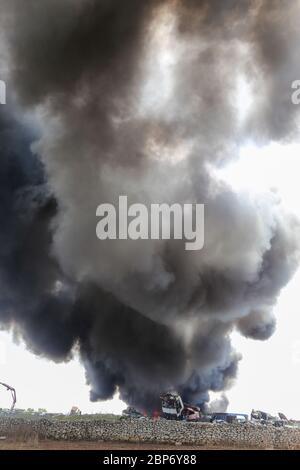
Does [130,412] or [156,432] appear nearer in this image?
[156,432]

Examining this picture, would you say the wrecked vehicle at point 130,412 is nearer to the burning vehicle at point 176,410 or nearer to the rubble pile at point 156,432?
the burning vehicle at point 176,410

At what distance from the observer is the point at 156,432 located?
1906 inches

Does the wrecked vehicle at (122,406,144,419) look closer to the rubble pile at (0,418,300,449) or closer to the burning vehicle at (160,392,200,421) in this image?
the burning vehicle at (160,392,200,421)

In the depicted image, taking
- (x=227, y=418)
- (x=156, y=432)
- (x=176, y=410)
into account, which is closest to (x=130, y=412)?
(x=176, y=410)

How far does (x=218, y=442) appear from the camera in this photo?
4847 centimetres

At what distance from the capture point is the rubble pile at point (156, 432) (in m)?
48.0

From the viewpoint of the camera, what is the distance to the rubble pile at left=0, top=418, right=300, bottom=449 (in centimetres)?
4797

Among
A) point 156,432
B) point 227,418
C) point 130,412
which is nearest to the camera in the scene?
point 156,432

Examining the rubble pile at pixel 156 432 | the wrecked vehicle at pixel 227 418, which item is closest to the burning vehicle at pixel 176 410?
the wrecked vehicle at pixel 227 418

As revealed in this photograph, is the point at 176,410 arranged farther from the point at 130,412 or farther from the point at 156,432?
the point at 156,432

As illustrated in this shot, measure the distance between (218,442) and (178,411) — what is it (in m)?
19.3

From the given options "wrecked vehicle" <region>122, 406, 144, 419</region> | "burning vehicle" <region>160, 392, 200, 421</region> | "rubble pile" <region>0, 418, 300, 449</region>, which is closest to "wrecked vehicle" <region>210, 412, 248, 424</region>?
"burning vehicle" <region>160, 392, 200, 421</region>

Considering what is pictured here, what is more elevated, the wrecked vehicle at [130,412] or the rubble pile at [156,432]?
the wrecked vehicle at [130,412]
